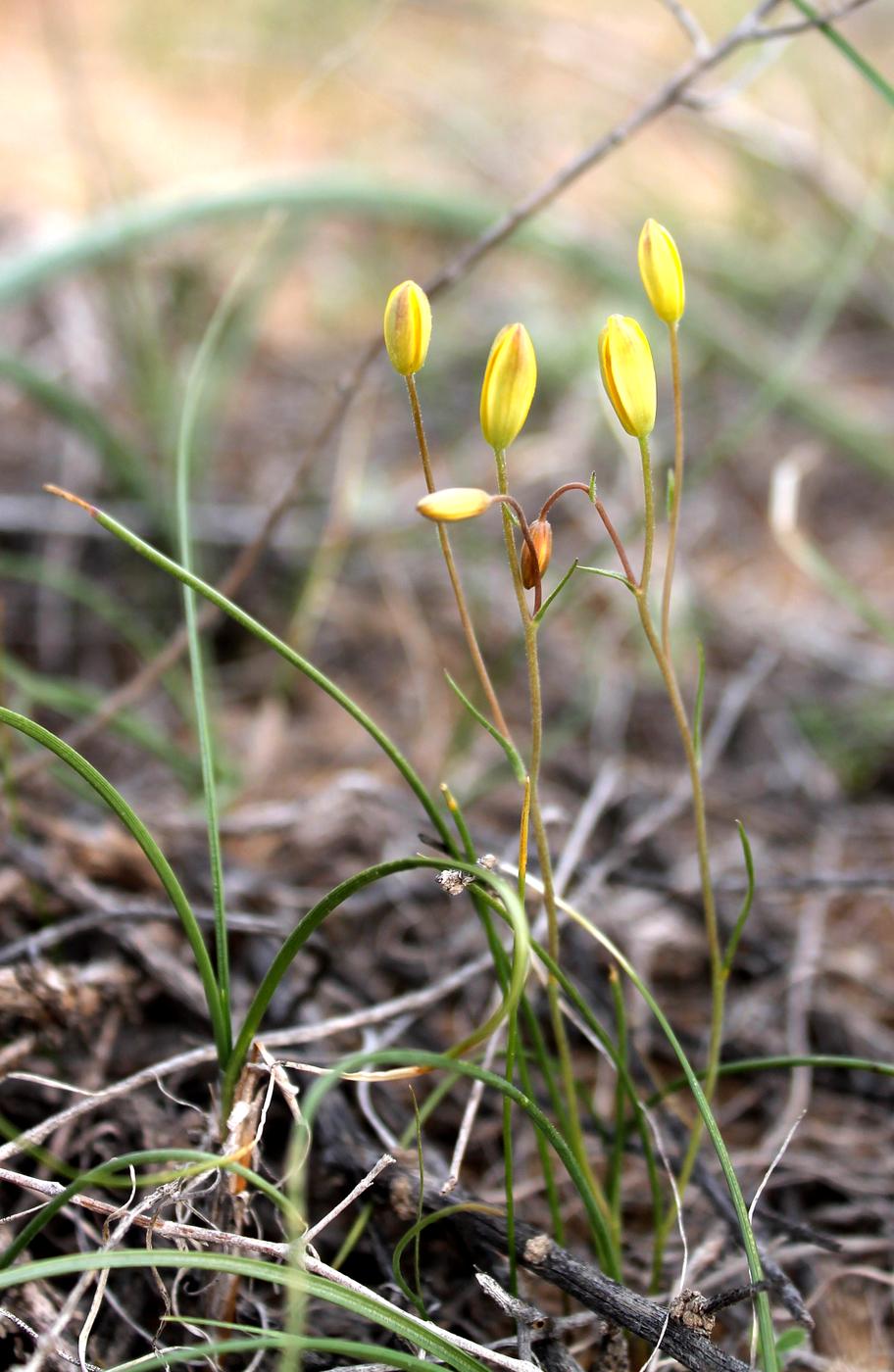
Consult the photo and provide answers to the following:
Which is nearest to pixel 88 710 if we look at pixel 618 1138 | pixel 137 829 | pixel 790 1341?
pixel 137 829

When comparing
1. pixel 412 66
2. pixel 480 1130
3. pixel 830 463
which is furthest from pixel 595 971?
pixel 412 66

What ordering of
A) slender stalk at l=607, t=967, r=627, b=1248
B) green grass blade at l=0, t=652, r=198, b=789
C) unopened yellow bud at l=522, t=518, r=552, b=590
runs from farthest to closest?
green grass blade at l=0, t=652, r=198, b=789 < slender stalk at l=607, t=967, r=627, b=1248 < unopened yellow bud at l=522, t=518, r=552, b=590

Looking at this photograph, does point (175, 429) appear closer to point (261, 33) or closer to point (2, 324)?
point (2, 324)

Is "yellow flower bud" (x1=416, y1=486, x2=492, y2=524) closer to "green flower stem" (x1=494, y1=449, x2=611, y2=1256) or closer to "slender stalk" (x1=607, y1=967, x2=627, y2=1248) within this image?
"green flower stem" (x1=494, y1=449, x2=611, y2=1256)

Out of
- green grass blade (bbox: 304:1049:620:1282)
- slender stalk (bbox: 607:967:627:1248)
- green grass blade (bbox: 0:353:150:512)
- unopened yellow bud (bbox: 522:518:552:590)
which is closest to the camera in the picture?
green grass blade (bbox: 304:1049:620:1282)

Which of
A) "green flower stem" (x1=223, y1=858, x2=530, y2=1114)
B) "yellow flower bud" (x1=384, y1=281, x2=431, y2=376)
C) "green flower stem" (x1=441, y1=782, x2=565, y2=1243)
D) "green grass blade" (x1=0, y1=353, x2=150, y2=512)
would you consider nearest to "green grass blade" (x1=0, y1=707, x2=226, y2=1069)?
"green flower stem" (x1=223, y1=858, x2=530, y2=1114)
